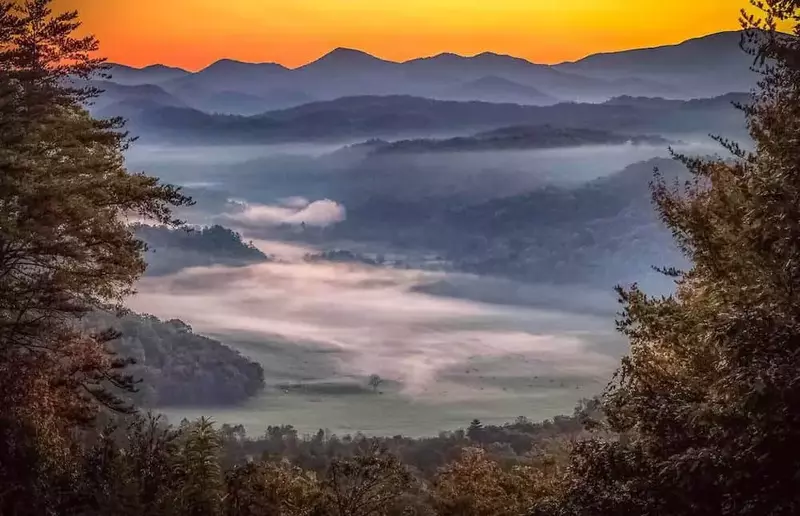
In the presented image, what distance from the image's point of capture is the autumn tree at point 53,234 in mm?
10734

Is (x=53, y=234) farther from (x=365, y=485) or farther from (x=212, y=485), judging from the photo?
(x=365, y=485)

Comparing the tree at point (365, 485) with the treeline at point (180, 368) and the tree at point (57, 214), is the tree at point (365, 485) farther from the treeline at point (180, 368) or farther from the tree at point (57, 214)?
the treeline at point (180, 368)

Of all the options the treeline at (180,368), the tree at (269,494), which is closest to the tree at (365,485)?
the tree at (269,494)

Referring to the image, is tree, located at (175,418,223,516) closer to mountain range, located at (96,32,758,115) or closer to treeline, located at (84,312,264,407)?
treeline, located at (84,312,264,407)

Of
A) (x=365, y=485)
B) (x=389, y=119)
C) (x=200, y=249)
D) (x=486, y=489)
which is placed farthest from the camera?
(x=389, y=119)

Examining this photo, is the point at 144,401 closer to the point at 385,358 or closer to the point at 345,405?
the point at 345,405

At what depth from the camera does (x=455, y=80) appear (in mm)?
128375

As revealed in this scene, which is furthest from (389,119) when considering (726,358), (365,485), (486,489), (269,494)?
(726,358)

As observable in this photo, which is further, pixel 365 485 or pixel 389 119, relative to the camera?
pixel 389 119

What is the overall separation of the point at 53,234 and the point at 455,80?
121038mm

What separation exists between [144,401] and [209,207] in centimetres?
8928

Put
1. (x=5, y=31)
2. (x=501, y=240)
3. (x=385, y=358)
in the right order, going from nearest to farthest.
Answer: (x=5, y=31)
(x=385, y=358)
(x=501, y=240)

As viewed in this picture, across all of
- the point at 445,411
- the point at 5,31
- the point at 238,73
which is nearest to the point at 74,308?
the point at 5,31

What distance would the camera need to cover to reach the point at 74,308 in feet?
40.2
